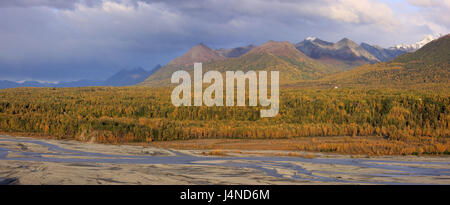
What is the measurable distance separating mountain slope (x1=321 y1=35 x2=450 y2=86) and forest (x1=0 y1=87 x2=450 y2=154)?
120 feet

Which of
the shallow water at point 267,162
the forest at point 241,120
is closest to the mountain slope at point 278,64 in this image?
the forest at point 241,120

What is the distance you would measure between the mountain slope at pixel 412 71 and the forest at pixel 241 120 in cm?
3644

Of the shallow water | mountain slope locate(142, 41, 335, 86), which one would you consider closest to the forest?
the shallow water

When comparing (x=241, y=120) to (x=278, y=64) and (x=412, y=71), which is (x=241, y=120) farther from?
(x=278, y=64)

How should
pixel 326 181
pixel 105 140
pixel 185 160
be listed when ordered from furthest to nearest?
pixel 105 140 → pixel 185 160 → pixel 326 181

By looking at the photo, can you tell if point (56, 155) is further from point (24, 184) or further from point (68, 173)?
point (24, 184)

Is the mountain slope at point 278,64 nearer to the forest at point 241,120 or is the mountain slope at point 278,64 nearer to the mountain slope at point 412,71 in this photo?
the mountain slope at point 412,71

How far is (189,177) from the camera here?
17.0 m

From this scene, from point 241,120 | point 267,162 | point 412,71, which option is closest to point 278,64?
point 412,71

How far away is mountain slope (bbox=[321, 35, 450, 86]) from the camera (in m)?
73.1

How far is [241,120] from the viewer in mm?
38094
